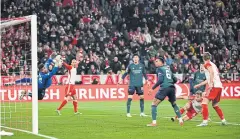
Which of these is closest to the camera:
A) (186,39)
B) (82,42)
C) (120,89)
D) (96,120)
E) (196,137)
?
(196,137)

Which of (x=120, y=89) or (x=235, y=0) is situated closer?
(x=120, y=89)

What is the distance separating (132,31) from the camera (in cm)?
3725

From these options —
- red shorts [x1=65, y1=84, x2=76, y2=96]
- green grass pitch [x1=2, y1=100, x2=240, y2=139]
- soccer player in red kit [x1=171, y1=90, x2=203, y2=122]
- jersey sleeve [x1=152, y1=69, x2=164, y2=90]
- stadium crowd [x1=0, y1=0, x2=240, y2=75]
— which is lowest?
green grass pitch [x1=2, y1=100, x2=240, y2=139]

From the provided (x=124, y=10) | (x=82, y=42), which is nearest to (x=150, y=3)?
(x=124, y=10)

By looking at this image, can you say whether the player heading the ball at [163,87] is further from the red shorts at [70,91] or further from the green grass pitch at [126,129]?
the red shorts at [70,91]

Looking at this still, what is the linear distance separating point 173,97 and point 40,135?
4.49m

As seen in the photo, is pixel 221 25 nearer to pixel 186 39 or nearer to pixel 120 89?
pixel 186 39

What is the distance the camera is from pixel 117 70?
3381 cm

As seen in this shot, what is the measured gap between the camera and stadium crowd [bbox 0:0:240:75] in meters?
34.0

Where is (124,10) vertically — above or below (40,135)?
above

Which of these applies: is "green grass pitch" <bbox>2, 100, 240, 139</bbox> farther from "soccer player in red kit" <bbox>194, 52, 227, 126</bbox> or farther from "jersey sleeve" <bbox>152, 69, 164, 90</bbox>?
"jersey sleeve" <bbox>152, 69, 164, 90</bbox>

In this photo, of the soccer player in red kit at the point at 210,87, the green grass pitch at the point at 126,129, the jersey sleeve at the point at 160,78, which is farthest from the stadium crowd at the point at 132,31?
the soccer player in red kit at the point at 210,87

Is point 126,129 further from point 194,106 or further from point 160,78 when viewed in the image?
point 194,106

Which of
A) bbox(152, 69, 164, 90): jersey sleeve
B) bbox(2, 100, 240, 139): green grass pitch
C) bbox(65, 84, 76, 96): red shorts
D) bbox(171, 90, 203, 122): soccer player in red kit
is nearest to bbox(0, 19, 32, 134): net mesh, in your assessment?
bbox(65, 84, 76, 96): red shorts
